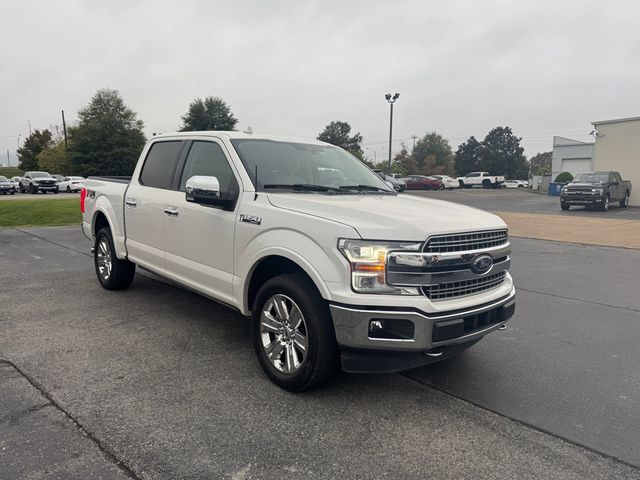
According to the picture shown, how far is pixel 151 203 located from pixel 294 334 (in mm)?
2608

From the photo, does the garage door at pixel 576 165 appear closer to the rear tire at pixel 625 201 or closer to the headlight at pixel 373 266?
the rear tire at pixel 625 201

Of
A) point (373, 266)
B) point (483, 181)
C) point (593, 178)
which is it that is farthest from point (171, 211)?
point (483, 181)

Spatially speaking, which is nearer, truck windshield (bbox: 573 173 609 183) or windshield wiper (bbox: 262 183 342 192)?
windshield wiper (bbox: 262 183 342 192)

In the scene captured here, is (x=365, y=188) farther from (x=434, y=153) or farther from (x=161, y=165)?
(x=434, y=153)

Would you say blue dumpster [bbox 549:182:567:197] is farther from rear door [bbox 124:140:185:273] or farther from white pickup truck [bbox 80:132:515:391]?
rear door [bbox 124:140:185:273]

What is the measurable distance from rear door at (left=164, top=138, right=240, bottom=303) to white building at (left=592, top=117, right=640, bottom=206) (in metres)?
28.6

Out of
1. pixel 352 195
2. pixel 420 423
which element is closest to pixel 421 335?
pixel 420 423

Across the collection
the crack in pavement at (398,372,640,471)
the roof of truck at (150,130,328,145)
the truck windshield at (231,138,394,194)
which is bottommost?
the crack in pavement at (398,372,640,471)

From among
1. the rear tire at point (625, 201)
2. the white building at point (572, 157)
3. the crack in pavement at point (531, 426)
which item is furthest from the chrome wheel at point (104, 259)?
the white building at point (572, 157)

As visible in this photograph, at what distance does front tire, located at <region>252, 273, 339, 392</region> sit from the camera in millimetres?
3344

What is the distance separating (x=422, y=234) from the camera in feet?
10.5

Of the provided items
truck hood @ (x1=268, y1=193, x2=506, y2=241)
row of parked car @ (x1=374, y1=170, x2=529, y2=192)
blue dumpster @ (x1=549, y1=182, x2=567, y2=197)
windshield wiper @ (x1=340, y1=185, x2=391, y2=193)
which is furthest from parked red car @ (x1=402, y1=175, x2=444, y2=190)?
truck hood @ (x1=268, y1=193, x2=506, y2=241)

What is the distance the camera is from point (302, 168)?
462 centimetres

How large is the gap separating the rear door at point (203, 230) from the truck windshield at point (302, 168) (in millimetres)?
223
